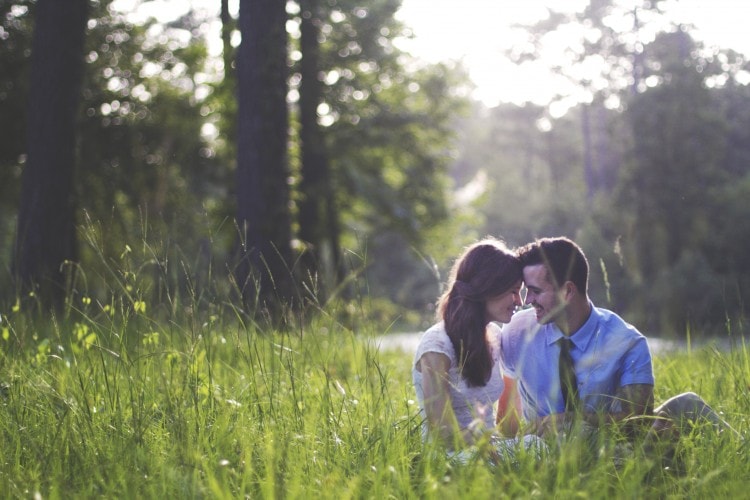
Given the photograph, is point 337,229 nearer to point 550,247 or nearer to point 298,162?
point 298,162

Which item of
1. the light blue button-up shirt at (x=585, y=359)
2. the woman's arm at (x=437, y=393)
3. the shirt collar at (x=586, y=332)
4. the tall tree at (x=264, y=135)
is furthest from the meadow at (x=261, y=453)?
the tall tree at (x=264, y=135)

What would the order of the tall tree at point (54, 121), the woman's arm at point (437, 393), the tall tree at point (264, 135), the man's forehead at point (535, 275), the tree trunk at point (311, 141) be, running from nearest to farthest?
the woman's arm at point (437, 393), the man's forehead at point (535, 275), the tall tree at point (54, 121), the tall tree at point (264, 135), the tree trunk at point (311, 141)

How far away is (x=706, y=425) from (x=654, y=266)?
1781 cm

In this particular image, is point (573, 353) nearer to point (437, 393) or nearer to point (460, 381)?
point (460, 381)

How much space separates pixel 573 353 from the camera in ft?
15.0

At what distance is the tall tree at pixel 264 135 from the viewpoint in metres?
9.26

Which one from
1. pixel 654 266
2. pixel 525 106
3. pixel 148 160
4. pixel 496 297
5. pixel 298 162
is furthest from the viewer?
pixel 525 106

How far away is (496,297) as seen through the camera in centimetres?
430

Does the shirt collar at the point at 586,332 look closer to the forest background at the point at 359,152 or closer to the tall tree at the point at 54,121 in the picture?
the tall tree at the point at 54,121

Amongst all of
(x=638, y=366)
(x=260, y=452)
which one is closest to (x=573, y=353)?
Answer: (x=638, y=366)

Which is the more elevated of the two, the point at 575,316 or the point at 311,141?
the point at 311,141

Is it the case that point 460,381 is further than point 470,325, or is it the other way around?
point 460,381

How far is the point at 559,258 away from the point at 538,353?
20.6 inches

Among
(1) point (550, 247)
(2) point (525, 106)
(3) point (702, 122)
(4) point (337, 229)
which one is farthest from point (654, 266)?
(2) point (525, 106)
